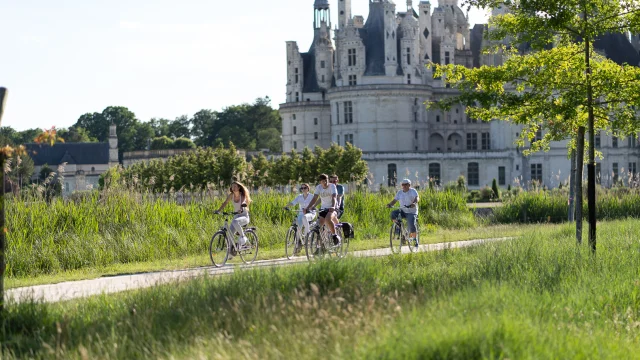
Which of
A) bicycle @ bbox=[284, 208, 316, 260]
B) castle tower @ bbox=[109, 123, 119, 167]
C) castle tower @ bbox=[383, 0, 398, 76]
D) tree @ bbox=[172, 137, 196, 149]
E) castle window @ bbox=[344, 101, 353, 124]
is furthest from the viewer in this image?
tree @ bbox=[172, 137, 196, 149]

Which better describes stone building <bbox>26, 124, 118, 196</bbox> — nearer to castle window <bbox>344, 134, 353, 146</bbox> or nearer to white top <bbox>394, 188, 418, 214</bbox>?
castle window <bbox>344, 134, 353, 146</bbox>

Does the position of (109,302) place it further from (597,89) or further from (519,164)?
(519,164)

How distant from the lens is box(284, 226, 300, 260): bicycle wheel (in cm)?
1615

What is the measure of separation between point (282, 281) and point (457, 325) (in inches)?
114

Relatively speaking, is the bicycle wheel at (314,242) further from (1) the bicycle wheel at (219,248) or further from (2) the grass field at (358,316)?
(2) the grass field at (358,316)

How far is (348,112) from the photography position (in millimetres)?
74688

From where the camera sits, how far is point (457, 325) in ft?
24.6

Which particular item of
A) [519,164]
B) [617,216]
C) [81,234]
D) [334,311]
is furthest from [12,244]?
[519,164]

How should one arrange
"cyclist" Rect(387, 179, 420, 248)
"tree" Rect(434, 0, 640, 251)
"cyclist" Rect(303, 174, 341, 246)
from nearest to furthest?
1. "tree" Rect(434, 0, 640, 251)
2. "cyclist" Rect(303, 174, 341, 246)
3. "cyclist" Rect(387, 179, 420, 248)

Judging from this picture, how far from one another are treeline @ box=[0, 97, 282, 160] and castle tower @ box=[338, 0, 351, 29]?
2651 cm

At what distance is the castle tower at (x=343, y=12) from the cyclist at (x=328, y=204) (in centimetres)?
6297

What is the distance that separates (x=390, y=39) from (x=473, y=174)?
12257mm

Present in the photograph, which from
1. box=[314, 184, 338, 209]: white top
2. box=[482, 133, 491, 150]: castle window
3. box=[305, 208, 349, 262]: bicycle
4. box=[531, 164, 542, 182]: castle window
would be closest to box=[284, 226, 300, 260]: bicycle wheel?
box=[305, 208, 349, 262]: bicycle

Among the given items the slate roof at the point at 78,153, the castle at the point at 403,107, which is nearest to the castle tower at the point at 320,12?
the castle at the point at 403,107
